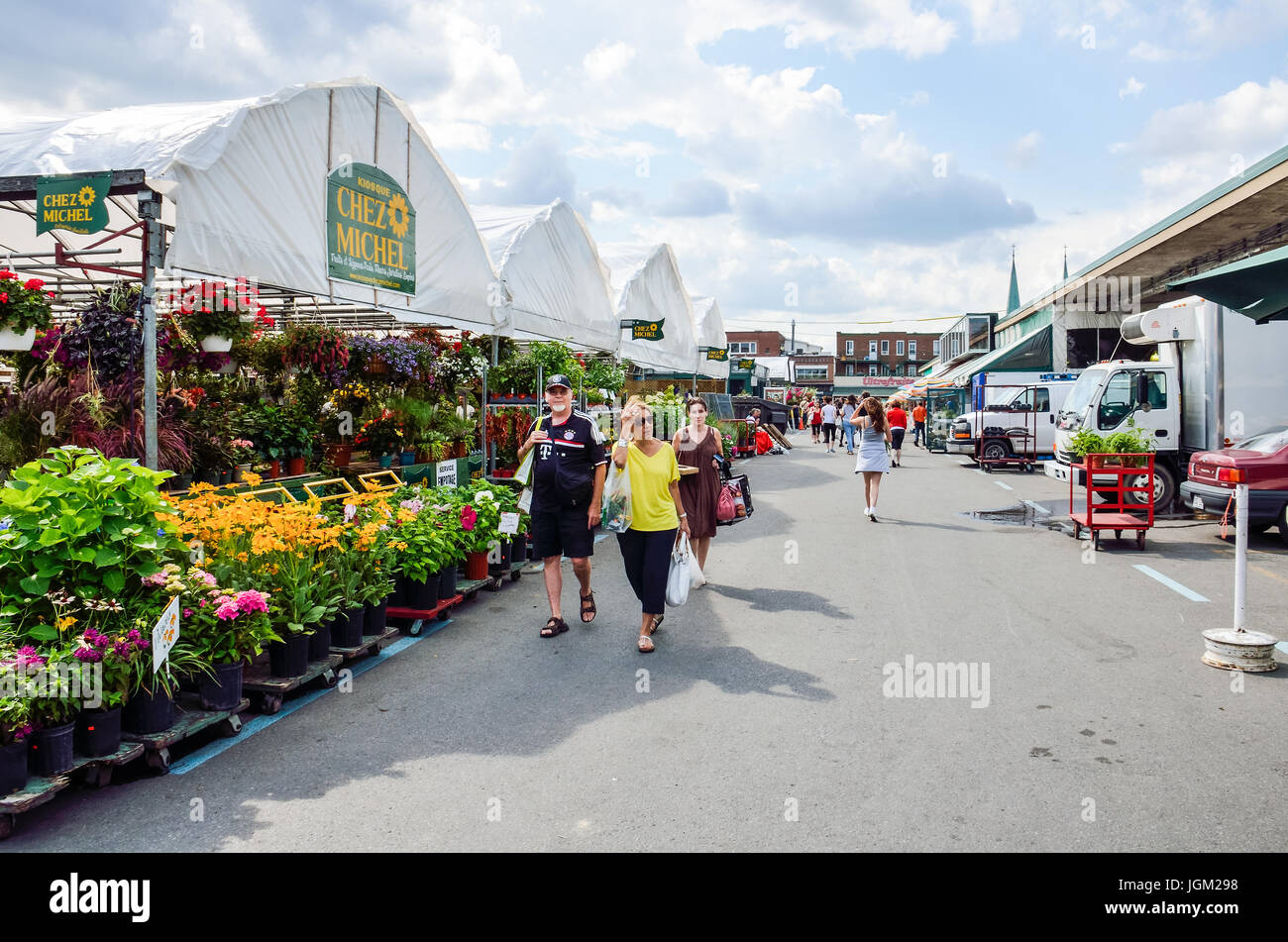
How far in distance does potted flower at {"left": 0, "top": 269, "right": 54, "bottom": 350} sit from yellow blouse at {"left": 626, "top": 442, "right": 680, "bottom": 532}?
4.12m

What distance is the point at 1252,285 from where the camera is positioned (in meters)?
5.69

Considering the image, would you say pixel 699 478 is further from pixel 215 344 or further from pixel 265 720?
pixel 265 720

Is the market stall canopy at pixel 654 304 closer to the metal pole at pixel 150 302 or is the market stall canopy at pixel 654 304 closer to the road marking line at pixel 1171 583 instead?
the road marking line at pixel 1171 583

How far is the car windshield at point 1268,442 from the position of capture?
11.6 meters

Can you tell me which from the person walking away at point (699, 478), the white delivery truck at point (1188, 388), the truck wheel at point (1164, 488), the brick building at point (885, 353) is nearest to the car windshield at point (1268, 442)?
the white delivery truck at point (1188, 388)

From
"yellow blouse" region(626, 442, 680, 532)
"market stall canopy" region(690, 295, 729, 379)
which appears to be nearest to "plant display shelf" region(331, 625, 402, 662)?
"yellow blouse" region(626, 442, 680, 532)

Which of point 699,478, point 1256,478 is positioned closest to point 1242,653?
point 699,478

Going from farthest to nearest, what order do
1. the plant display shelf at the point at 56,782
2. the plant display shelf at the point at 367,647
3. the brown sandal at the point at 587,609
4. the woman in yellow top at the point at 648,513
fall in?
the brown sandal at the point at 587,609 → the woman in yellow top at the point at 648,513 → the plant display shelf at the point at 367,647 → the plant display shelf at the point at 56,782

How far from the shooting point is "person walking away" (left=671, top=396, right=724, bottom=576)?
8.49 m

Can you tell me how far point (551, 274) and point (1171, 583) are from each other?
9.23m

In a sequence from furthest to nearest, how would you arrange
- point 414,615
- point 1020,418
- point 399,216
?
point 1020,418, point 399,216, point 414,615

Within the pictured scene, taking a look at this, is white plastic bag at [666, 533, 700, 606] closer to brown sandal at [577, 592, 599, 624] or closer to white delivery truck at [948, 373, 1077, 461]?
brown sandal at [577, 592, 599, 624]

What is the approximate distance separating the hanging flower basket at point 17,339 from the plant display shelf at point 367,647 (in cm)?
291
